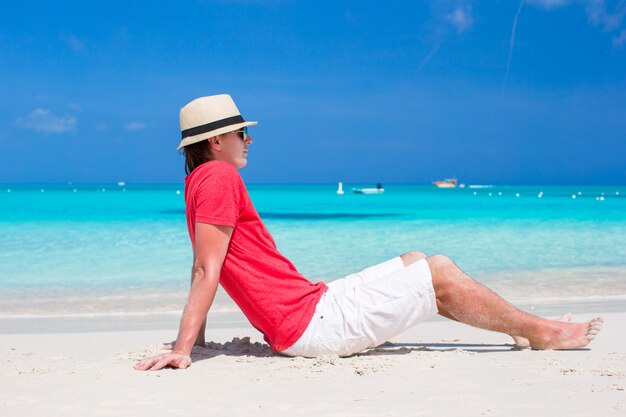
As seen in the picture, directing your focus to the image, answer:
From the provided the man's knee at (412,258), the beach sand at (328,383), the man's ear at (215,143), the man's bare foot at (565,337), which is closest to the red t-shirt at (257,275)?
the man's ear at (215,143)

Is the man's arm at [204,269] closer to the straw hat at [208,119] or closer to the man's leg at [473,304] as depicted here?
the straw hat at [208,119]

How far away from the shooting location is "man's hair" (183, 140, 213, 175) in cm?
374

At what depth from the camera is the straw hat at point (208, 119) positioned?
3658 millimetres

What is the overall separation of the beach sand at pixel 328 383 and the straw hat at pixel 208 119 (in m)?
1.18

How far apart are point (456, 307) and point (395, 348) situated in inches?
29.8

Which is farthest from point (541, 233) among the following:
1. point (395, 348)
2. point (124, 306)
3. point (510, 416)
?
point (510, 416)

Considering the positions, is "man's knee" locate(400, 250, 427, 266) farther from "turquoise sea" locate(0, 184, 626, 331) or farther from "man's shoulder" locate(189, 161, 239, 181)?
"turquoise sea" locate(0, 184, 626, 331)

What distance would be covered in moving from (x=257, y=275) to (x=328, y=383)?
0.67 metres

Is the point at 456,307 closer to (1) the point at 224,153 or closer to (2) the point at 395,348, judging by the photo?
(2) the point at 395,348

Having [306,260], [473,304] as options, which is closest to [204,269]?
[473,304]

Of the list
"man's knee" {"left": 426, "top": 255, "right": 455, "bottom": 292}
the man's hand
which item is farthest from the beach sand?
"man's knee" {"left": 426, "top": 255, "right": 455, "bottom": 292}

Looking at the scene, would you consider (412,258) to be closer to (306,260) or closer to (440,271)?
(440,271)

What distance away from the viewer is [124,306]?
24.9ft

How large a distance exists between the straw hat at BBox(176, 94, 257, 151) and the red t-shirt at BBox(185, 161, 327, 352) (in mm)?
160
